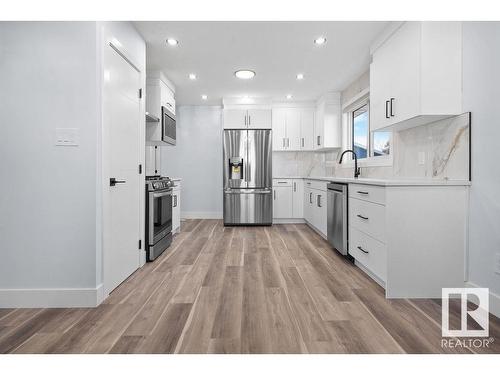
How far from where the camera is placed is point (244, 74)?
166 inches

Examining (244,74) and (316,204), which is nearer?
(244,74)

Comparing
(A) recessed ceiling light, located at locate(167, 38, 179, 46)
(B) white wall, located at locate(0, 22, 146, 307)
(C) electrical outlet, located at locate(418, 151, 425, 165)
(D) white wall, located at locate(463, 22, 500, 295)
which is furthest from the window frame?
(B) white wall, located at locate(0, 22, 146, 307)

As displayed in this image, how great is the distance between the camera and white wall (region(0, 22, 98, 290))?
2.05 meters

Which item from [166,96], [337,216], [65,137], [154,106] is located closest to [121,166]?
[65,137]

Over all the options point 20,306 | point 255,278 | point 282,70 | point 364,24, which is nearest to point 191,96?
point 282,70

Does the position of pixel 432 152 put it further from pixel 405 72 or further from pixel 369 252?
pixel 369 252

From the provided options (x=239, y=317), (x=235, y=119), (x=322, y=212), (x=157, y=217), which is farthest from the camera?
(x=235, y=119)

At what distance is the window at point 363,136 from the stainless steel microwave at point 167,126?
9.39ft

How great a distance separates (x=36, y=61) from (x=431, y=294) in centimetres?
328

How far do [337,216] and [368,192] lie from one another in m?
0.90

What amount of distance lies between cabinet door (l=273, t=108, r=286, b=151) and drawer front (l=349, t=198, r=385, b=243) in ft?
9.83

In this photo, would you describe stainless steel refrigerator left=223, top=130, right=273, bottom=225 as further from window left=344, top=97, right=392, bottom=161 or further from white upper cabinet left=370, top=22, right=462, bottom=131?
white upper cabinet left=370, top=22, right=462, bottom=131

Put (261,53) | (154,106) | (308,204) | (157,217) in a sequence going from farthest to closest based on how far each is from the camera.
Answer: (308,204)
(154,106)
(261,53)
(157,217)

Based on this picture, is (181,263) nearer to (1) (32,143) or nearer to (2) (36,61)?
(1) (32,143)
